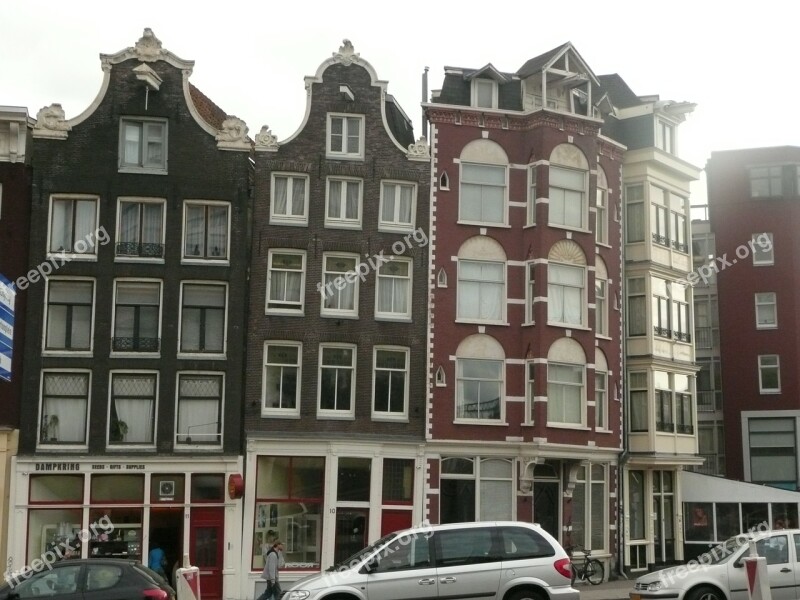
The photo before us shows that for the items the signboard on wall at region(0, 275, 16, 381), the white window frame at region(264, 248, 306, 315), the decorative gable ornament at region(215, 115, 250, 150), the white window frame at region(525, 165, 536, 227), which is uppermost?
the decorative gable ornament at region(215, 115, 250, 150)

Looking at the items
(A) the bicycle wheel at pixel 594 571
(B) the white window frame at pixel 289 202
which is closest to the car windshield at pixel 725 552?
(A) the bicycle wheel at pixel 594 571

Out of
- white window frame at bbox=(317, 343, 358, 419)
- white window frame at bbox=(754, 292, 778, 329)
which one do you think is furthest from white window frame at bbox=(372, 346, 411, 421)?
white window frame at bbox=(754, 292, 778, 329)

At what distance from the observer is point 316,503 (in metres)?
36.1

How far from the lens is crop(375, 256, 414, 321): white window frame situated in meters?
37.7

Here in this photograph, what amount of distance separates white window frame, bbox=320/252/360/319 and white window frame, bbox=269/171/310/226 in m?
1.40

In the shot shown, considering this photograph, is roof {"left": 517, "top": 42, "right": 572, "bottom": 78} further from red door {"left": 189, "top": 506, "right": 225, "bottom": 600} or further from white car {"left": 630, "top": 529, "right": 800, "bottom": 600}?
white car {"left": 630, "top": 529, "right": 800, "bottom": 600}

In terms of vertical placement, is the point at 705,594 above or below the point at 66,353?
below

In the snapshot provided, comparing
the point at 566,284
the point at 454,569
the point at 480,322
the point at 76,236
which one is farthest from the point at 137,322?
the point at 454,569

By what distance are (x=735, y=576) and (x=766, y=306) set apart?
2985 cm

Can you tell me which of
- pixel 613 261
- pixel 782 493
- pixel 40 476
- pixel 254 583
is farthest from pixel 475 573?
pixel 782 493

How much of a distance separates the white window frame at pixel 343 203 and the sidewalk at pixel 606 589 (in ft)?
43.3

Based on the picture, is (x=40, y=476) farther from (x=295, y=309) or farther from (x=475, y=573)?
(x=475, y=573)

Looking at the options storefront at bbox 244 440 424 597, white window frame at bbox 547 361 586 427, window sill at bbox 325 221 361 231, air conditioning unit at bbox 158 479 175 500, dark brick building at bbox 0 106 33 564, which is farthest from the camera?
white window frame at bbox 547 361 586 427

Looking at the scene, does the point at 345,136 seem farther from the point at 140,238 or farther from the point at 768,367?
the point at 768,367
